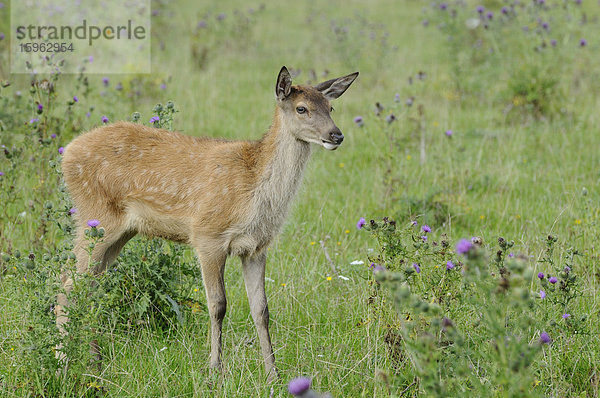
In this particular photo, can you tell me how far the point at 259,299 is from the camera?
183 inches

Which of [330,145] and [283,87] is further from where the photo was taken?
[283,87]

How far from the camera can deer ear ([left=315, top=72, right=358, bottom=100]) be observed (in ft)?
16.4

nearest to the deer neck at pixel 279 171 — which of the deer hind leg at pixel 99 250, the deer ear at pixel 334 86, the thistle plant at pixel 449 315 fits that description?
the deer ear at pixel 334 86

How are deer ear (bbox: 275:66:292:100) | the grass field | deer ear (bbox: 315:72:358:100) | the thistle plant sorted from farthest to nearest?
deer ear (bbox: 315:72:358:100)
deer ear (bbox: 275:66:292:100)
the grass field
the thistle plant

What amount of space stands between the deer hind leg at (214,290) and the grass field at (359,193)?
107 mm

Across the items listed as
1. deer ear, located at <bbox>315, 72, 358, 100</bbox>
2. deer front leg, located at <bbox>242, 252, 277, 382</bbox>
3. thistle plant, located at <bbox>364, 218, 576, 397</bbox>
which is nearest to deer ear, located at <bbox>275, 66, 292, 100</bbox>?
deer ear, located at <bbox>315, 72, 358, 100</bbox>

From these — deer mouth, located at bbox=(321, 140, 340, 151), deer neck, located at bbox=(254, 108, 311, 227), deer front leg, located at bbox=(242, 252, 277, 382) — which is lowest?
deer front leg, located at bbox=(242, 252, 277, 382)

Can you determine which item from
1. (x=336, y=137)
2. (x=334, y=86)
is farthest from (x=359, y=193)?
(x=336, y=137)

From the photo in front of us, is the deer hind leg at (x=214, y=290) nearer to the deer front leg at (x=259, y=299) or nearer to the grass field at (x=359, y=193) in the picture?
the grass field at (x=359, y=193)

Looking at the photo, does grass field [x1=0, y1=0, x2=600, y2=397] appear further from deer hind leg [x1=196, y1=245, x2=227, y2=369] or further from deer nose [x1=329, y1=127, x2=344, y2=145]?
deer nose [x1=329, y1=127, x2=344, y2=145]

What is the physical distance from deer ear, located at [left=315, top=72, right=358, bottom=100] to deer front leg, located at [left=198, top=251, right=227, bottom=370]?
133 cm

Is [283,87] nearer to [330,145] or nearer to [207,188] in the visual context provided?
[330,145]

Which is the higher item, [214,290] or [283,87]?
[283,87]

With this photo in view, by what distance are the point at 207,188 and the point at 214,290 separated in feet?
2.06
